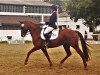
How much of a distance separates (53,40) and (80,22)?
68.3 meters

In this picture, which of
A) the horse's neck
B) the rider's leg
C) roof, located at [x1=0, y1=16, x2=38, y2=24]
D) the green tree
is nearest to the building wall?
roof, located at [x1=0, y1=16, x2=38, y2=24]

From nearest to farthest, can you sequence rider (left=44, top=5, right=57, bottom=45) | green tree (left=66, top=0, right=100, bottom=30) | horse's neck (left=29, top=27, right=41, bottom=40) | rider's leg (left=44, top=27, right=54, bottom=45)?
rider (left=44, top=5, right=57, bottom=45)
rider's leg (left=44, top=27, right=54, bottom=45)
horse's neck (left=29, top=27, right=41, bottom=40)
green tree (left=66, top=0, right=100, bottom=30)

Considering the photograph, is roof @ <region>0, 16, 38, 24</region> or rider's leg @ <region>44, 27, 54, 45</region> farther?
roof @ <region>0, 16, 38, 24</region>

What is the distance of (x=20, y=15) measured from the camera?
240 feet

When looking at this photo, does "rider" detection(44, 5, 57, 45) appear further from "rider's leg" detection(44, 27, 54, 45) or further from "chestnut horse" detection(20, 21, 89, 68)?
"chestnut horse" detection(20, 21, 89, 68)

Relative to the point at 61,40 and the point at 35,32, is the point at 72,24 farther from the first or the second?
the point at 61,40

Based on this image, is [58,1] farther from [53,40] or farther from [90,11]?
[53,40]

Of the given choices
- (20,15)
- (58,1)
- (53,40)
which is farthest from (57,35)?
(58,1)

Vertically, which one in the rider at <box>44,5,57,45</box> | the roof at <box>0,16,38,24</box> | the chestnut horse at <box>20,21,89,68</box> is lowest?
the roof at <box>0,16,38,24</box>

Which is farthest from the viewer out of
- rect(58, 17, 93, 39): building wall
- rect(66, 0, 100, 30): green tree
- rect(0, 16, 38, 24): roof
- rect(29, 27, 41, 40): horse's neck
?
rect(58, 17, 93, 39): building wall

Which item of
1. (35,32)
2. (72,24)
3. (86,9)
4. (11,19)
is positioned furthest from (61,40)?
(72,24)

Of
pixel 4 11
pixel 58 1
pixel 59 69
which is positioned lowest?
pixel 58 1

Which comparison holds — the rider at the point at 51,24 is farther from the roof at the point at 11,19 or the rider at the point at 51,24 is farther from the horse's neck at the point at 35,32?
the roof at the point at 11,19

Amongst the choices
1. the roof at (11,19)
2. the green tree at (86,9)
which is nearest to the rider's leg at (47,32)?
the green tree at (86,9)
